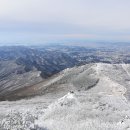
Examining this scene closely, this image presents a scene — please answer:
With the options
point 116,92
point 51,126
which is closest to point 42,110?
point 51,126

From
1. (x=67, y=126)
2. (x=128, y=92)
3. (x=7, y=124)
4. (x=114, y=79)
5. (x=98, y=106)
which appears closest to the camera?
(x=7, y=124)

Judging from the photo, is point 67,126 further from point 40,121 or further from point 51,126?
point 40,121

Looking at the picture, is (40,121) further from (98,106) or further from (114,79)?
(114,79)

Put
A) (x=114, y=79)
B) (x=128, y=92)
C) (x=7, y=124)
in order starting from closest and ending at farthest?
(x=7, y=124) < (x=128, y=92) < (x=114, y=79)

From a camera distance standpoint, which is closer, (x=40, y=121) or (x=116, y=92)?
(x=40, y=121)

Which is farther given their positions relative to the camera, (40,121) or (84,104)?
(84,104)

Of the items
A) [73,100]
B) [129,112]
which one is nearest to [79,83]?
[73,100]

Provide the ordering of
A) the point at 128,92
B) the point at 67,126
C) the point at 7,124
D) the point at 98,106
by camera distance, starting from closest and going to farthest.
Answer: the point at 7,124 < the point at 67,126 < the point at 98,106 < the point at 128,92
